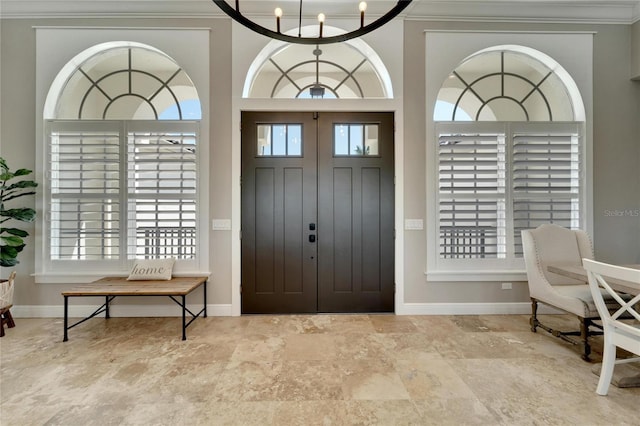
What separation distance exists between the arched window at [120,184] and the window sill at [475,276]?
2.89 metres

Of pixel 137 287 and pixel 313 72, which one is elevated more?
pixel 313 72

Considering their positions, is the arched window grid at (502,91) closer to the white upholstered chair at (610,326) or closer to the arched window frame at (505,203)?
the arched window frame at (505,203)

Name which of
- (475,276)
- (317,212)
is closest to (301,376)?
(317,212)

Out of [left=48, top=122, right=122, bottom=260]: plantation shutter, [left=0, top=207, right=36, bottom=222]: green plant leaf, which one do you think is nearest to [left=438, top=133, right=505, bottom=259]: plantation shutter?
[left=48, top=122, right=122, bottom=260]: plantation shutter

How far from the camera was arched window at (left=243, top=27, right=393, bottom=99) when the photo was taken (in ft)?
12.4

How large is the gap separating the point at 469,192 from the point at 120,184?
4.14 meters

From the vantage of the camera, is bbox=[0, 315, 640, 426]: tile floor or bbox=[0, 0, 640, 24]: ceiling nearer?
bbox=[0, 315, 640, 426]: tile floor

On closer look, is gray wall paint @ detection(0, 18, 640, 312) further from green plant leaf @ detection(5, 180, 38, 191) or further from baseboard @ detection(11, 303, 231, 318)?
green plant leaf @ detection(5, 180, 38, 191)

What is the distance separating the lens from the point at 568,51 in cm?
376

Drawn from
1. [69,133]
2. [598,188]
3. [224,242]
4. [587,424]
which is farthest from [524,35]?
[69,133]

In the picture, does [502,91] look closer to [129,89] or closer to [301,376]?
[301,376]

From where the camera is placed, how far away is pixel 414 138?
12.2 feet

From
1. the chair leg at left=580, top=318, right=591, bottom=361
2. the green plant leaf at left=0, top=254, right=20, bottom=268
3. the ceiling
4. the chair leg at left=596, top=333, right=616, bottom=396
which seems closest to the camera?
the chair leg at left=596, top=333, right=616, bottom=396

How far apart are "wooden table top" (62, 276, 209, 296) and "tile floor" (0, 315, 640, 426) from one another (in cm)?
46
